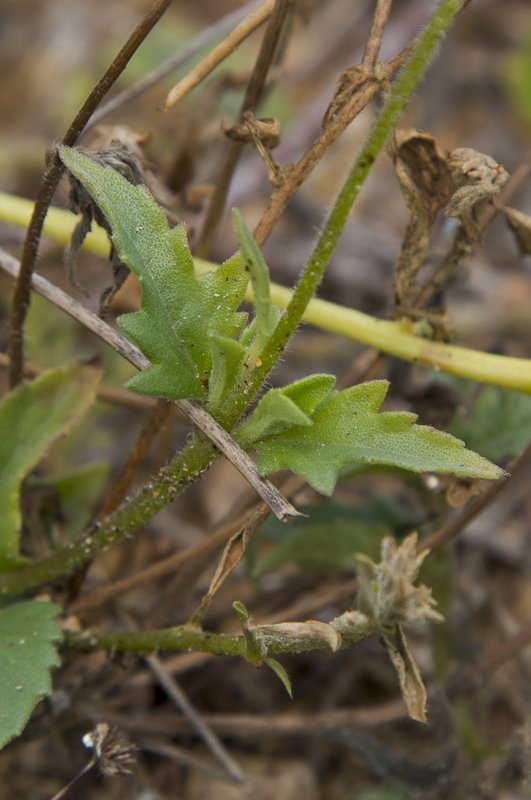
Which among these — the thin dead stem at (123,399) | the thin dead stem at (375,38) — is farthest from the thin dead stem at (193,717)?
the thin dead stem at (375,38)

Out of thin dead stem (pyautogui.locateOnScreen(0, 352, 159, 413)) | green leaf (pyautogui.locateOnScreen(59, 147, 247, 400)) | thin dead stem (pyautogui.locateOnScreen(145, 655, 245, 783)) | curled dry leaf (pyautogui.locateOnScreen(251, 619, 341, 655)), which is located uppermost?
green leaf (pyautogui.locateOnScreen(59, 147, 247, 400))

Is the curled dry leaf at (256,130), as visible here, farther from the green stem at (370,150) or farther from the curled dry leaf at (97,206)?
the green stem at (370,150)

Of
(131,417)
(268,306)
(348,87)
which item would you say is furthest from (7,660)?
(131,417)

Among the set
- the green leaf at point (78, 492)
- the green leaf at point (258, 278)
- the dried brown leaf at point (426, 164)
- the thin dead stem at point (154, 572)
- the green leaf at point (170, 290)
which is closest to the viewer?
the green leaf at point (258, 278)

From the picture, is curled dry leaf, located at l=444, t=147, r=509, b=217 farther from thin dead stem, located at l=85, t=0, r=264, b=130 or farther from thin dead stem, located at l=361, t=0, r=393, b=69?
thin dead stem, located at l=85, t=0, r=264, b=130

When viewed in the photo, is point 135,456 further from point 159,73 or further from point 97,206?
point 159,73

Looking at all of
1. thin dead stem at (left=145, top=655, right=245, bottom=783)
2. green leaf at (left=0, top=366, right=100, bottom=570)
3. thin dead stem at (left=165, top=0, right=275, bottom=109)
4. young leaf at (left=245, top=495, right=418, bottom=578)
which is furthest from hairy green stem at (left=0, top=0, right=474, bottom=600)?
thin dead stem at (left=165, top=0, right=275, bottom=109)

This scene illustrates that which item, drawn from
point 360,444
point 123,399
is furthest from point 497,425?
point 123,399
